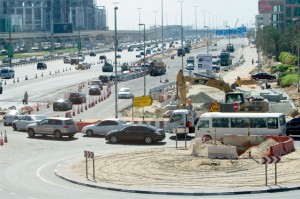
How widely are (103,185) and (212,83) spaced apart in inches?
1149

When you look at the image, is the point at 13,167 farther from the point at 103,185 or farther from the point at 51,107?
the point at 51,107

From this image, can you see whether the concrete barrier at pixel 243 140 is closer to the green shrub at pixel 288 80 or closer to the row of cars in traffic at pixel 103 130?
Answer: the row of cars in traffic at pixel 103 130

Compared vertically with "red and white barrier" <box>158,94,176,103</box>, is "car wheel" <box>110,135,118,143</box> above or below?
below

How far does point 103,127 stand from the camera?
43.7 meters

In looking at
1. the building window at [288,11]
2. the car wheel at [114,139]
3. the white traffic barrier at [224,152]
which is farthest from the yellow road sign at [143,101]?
the building window at [288,11]

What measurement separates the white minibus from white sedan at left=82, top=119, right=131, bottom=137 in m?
5.79

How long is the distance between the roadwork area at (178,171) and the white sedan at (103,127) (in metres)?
7.27

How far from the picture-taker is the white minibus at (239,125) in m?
38.9

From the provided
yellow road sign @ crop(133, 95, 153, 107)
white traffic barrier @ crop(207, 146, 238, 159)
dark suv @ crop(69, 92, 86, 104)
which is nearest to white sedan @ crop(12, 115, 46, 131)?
yellow road sign @ crop(133, 95, 153, 107)

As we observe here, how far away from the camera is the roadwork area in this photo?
2773cm

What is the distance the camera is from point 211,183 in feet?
91.5

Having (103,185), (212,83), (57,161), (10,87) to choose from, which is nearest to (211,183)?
(103,185)

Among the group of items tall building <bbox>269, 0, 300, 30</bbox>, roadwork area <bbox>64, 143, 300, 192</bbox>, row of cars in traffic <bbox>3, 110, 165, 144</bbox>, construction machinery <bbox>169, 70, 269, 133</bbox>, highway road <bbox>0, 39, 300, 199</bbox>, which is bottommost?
highway road <bbox>0, 39, 300, 199</bbox>

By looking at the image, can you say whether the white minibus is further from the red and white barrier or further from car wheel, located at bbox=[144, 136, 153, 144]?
the red and white barrier
